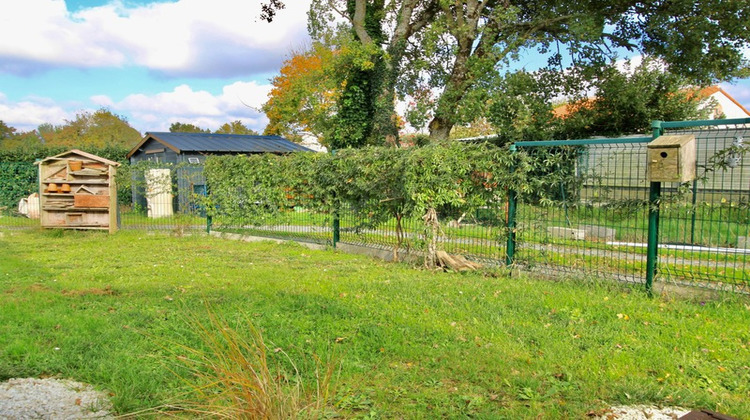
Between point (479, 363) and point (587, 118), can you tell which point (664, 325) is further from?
point (587, 118)

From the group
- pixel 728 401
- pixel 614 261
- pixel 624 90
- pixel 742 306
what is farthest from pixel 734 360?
pixel 624 90

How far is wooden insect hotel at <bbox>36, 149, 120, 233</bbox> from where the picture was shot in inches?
506

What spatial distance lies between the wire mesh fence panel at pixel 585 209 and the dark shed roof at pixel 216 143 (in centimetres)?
1295

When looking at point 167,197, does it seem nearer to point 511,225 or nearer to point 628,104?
point 511,225

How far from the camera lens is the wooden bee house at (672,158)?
571 centimetres

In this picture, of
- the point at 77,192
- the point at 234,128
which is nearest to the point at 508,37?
the point at 77,192

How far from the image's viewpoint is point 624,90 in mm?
17656

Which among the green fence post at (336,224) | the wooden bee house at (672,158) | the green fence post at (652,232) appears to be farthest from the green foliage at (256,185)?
the wooden bee house at (672,158)

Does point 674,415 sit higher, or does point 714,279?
point 714,279

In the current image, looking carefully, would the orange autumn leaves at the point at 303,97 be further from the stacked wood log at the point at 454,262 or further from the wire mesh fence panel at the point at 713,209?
the wire mesh fence panel at the point at 713,209

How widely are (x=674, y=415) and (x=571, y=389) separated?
64 centimetres

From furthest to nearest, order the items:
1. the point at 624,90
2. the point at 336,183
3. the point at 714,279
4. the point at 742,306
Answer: the point at 624,90, the point at 336,183, the point at 714,279, the point at 742,306

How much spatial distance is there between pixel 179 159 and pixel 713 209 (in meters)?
18.6

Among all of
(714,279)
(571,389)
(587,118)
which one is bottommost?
(571,389)
